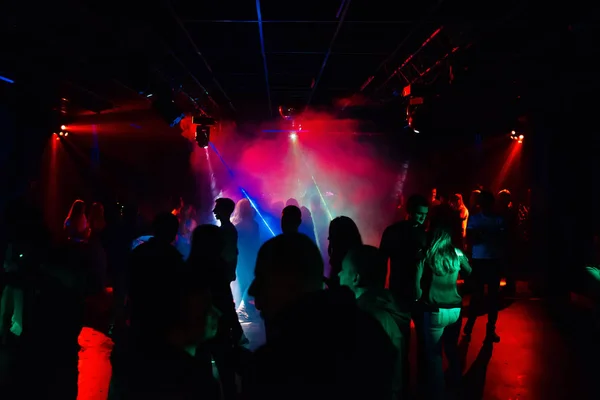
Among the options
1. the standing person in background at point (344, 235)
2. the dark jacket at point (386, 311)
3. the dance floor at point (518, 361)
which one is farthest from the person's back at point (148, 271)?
the dance floor at point (518, 361)

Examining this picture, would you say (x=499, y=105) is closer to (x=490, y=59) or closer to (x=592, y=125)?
(x=592, y=125)

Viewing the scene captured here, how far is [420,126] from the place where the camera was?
7.05 metres

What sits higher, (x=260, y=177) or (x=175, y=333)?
(x=260, y=177)

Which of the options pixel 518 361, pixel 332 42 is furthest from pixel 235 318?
pixel 332 42

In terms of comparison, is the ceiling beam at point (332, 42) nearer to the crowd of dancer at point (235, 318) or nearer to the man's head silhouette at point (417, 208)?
the man's head silhouette at point (417, 208)

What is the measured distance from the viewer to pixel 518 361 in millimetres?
4906

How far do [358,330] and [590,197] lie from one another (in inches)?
311

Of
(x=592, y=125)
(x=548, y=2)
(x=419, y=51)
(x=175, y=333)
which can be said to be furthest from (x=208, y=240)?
(x=592, y=125)

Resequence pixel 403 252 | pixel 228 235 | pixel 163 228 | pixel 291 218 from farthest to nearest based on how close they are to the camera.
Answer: pixel 228 235 < pixel 291 218 < pixel 403 252 < pixel 163 228

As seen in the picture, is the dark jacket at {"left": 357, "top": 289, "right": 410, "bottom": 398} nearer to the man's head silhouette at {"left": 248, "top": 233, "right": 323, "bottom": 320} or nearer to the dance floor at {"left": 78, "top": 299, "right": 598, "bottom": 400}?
the man's head silhouette at {"left": 248, "top": 233, "right": 323, "bottom": 320}

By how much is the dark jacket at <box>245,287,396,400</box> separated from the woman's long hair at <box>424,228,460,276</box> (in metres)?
2.02

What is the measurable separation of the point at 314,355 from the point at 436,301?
2.22 m

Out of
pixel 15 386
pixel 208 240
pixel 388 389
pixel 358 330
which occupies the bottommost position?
pixel 15 386

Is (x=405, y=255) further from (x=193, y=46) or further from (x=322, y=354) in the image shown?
(x=193, y=46)
